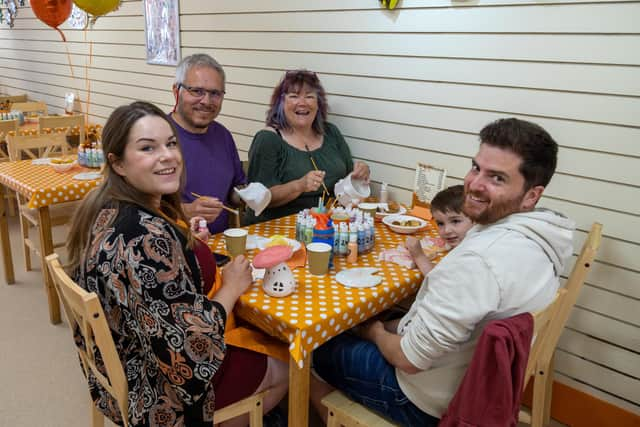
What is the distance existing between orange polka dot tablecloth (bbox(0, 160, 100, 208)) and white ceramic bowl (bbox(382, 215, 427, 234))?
1.79 m

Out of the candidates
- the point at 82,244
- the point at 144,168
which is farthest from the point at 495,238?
the point at 82,244

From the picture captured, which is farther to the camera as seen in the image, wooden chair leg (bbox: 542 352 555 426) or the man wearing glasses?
the man wearing glasses

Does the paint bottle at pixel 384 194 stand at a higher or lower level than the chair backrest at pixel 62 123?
lower

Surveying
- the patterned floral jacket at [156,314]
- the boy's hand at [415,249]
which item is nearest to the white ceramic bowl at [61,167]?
the patterned floral jacket at [156,314]

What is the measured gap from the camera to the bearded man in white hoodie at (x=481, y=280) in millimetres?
1213

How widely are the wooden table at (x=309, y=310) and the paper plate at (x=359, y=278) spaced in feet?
0.06

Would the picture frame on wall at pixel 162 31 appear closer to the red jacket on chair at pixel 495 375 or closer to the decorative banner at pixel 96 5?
the decorative banner at pixel 96 5

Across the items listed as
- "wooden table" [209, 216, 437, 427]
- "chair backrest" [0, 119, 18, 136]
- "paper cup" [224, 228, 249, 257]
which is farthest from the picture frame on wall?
"wooden table" [209, 216, 437, 427]

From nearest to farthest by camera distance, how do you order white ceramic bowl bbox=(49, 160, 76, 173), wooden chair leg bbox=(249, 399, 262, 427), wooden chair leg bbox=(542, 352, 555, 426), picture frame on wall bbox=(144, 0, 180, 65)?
wooden chair leg bbox=(249, 399, 262, 427), wooden chair leg bbox=(542, 352, 555, 426), white ceramic bowl bbox=(49, 160, 76, 173), picture frame on wall bbox=(144, 0, 180, 65)

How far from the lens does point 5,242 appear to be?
3262 mm

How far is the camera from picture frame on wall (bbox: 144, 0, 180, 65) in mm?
3887

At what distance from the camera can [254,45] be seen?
3.31 m

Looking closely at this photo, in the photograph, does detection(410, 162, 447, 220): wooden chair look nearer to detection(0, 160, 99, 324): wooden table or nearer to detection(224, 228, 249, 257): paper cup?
detection(224, 228, 249, 257): paper cup

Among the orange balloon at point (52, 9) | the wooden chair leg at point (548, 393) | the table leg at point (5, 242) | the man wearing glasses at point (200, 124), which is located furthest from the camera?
the orange balloon at point (52, 9)
